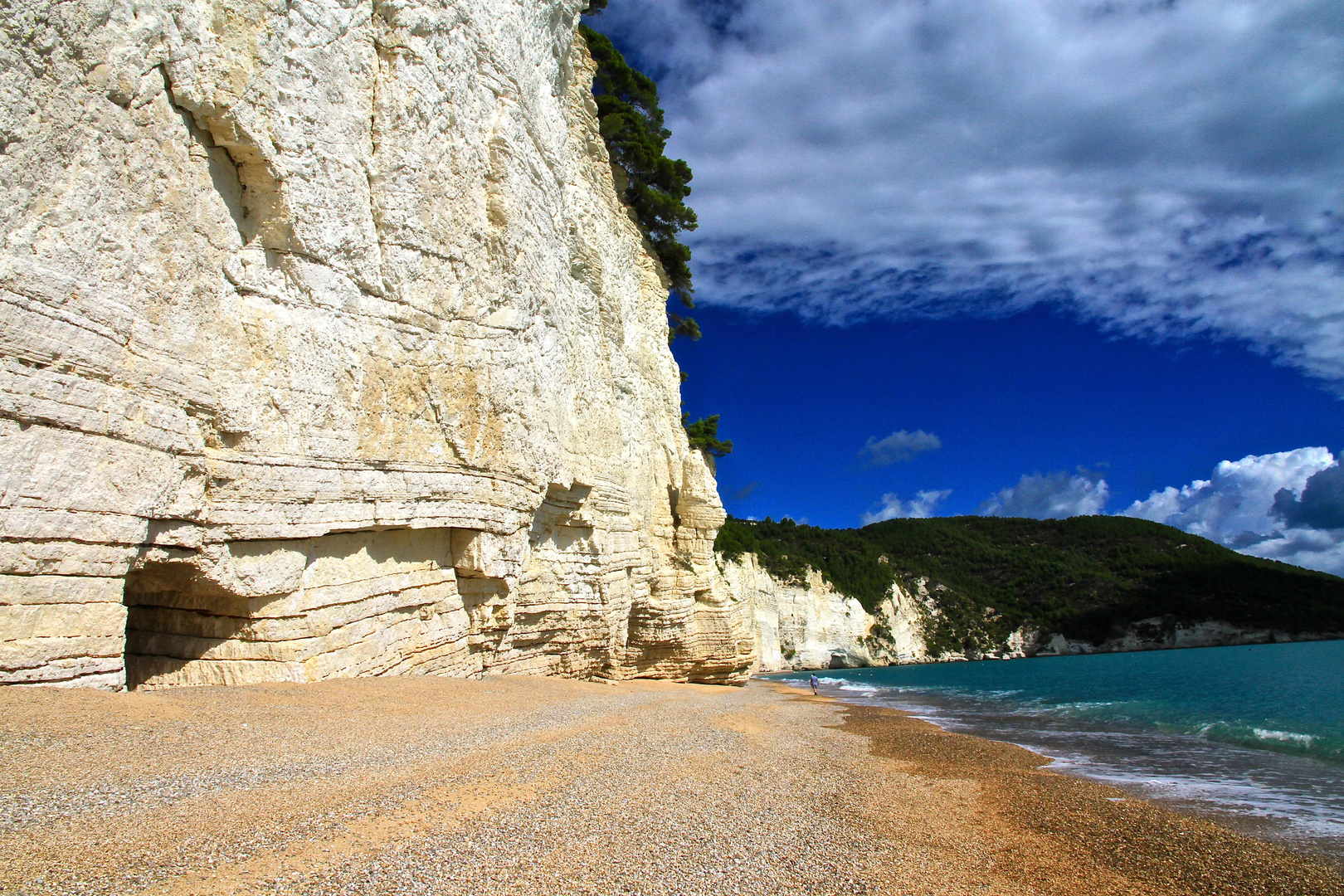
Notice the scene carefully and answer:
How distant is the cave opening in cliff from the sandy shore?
3.72ft

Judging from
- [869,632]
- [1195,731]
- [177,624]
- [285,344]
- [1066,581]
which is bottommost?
[1195,731]

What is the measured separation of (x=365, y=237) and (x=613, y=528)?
9841 mm

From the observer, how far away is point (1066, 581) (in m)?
89.8

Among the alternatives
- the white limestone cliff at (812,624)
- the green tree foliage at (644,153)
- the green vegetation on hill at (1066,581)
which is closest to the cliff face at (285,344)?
the green tree foliage at (644,153)

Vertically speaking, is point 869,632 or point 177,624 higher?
point 177,624

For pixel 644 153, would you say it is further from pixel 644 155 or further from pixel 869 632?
pixel 869 632

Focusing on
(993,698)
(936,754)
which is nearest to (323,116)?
(936,754)

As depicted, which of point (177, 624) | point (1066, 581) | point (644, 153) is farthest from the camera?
point (1066, 581)

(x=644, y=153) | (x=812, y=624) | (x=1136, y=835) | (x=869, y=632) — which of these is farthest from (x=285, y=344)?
(x=869, y=632)

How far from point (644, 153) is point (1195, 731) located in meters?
23.1

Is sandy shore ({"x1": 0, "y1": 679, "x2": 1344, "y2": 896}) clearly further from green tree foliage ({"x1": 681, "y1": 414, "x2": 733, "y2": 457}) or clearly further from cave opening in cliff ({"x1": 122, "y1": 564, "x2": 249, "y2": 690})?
green tree foliage ({"x1": 681, "y1": 414, "x2": 733, "y2": 457})

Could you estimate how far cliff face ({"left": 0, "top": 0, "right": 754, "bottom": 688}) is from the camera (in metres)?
6.10

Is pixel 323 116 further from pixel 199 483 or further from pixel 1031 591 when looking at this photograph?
pixel 1031 591

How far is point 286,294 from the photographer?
29.2 feet
